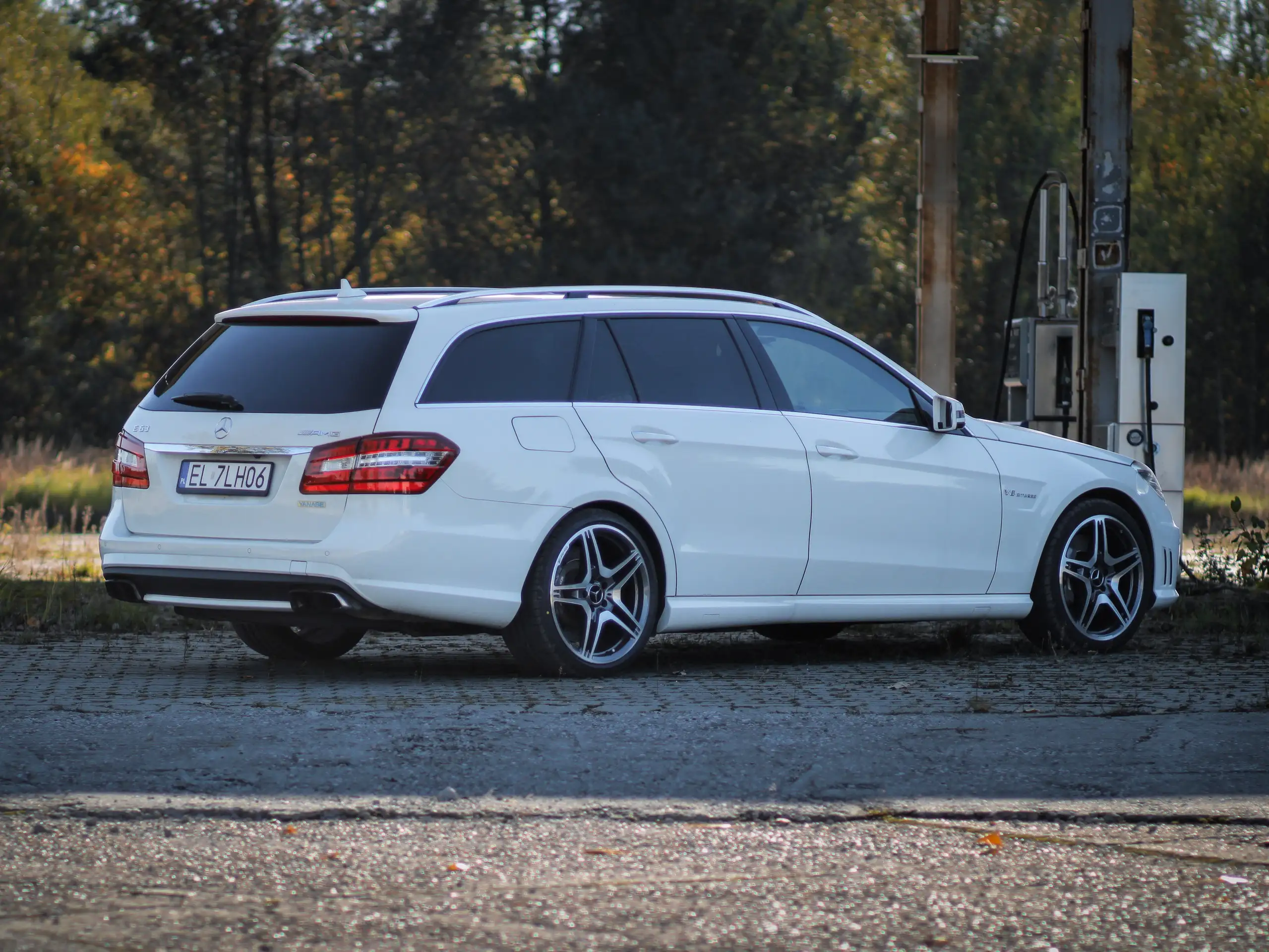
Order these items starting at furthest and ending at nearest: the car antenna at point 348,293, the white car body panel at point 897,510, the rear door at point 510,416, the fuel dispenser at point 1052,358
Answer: the fuel dispenser at point 1052,358 → the white car body panel at point 897,510 → the car antenna at point 348,293 → the rear door at point 510,416

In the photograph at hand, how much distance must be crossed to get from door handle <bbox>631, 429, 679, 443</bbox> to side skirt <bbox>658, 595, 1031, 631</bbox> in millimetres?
671

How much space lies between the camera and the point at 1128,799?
582cm

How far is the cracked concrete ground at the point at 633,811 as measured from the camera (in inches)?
174

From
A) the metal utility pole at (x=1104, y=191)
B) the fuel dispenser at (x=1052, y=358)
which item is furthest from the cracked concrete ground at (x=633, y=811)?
the fuel dispenser at (x=1052, y=358)

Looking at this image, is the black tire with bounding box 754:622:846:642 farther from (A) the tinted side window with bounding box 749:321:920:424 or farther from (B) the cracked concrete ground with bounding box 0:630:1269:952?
(B) the cracked concrete ground with bounding box 0:630:1269:952

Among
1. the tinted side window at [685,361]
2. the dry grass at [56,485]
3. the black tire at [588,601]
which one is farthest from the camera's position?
the dry grass at [56,485]

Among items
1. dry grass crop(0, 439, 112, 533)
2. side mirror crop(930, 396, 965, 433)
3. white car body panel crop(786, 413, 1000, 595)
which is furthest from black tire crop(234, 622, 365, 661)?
dry grass crop(0, 439, 112, 533)

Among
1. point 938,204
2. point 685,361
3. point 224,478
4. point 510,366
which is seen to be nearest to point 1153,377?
point 938,204

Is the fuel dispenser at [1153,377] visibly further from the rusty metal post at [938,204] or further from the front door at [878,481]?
the front door at [878,481]

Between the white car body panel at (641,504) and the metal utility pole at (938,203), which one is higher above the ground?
the metal utility pole at (938,203)

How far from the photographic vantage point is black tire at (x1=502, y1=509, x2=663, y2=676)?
8.35 metres

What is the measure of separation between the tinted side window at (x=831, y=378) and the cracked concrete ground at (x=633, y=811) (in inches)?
53.2

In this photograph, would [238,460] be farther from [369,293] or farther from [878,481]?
[878,481]

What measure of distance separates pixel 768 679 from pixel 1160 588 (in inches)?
105
